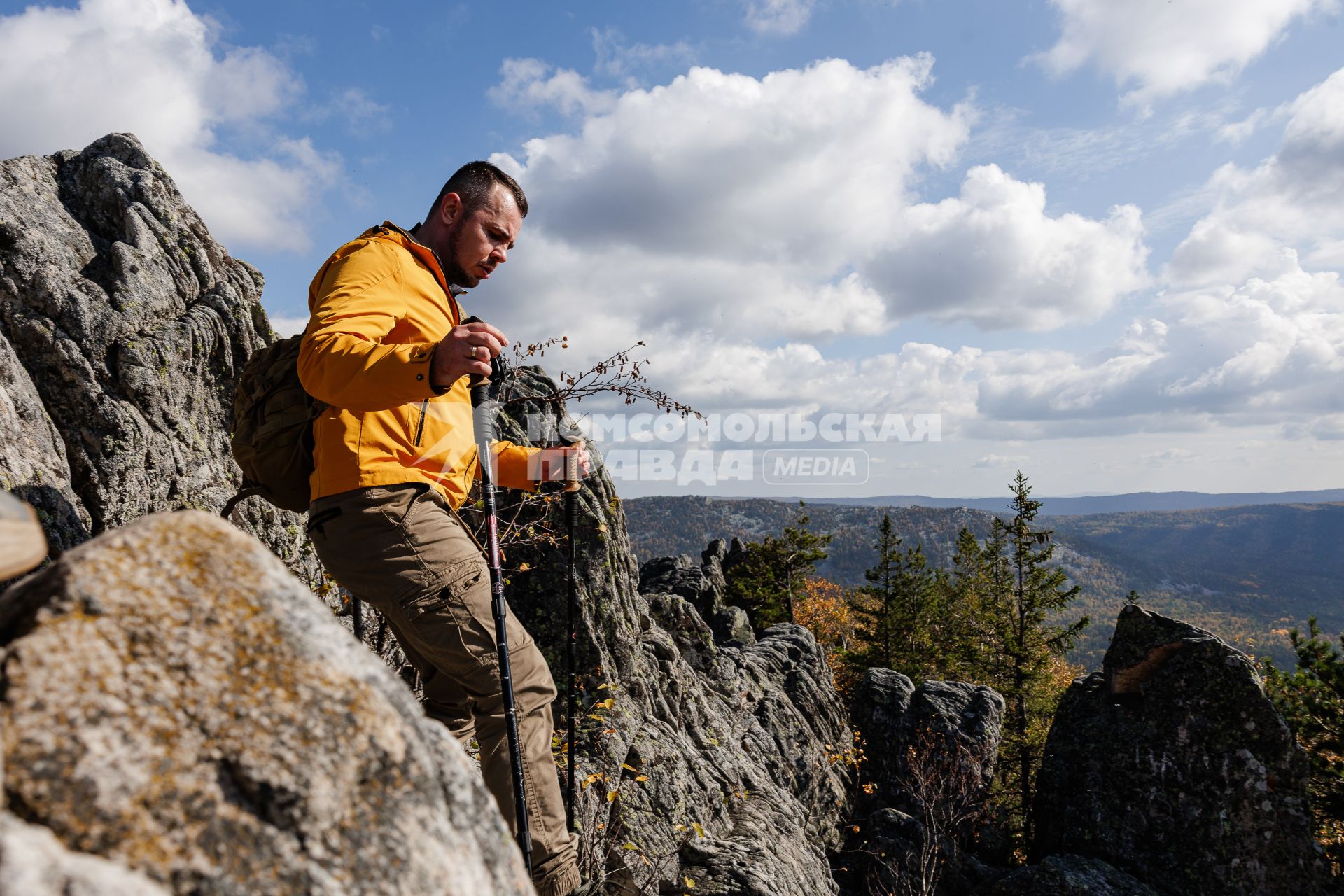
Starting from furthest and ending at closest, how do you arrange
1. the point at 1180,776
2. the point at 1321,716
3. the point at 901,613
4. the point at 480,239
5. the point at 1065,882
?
the point at 901,613
the point at 1321,716
the point at 1180,776
the point at 1065,882
the point at 480,239

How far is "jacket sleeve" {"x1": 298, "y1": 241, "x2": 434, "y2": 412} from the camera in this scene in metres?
2.84

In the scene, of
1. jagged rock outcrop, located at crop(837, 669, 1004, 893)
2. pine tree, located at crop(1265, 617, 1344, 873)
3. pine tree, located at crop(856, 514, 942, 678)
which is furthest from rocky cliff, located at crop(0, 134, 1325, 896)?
pine tree, located at crop(856, 514, 942, 678)

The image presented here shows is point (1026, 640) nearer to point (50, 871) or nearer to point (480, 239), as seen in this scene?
point (480, 239)

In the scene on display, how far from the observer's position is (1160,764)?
60.0 feet

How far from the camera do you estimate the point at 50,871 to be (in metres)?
1.08

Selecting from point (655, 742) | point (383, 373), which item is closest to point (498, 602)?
point (383, 373)

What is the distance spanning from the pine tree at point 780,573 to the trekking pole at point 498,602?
47594mm

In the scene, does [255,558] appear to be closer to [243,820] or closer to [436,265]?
[243,820]

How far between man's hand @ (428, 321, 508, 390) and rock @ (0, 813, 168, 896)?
6.34 ft

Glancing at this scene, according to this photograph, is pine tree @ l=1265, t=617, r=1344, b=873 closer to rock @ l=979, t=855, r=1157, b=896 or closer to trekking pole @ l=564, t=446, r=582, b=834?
rock @ l=979, t=855, r=1157, b=896

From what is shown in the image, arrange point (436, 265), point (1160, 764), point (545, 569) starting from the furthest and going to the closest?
point (1160, 764) → point (545, 569) → point (436, 265)

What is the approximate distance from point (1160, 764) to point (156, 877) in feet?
76.0

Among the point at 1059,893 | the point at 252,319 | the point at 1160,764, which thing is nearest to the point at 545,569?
the point at 252,319

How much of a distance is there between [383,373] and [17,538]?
1.63 meters
